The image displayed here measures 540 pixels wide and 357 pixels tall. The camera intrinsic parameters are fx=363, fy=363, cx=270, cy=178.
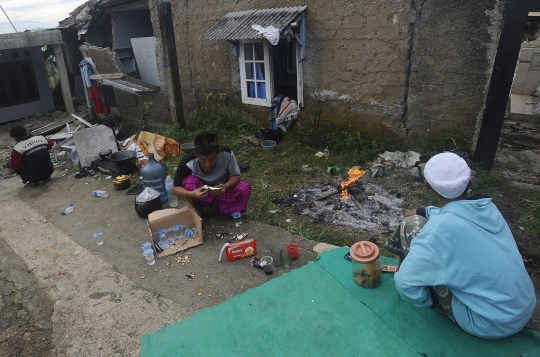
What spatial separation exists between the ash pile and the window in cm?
1188

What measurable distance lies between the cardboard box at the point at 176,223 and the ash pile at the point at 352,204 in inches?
59.5

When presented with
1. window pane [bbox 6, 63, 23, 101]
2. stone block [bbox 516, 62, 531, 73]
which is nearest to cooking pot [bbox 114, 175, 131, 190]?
window pane [bbox 6, 63, 23, 101]

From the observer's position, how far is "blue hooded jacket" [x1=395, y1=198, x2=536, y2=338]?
7.33ft

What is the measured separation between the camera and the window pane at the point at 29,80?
12.8 m

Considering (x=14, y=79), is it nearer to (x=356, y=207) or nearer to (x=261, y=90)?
(x=261, y=90)

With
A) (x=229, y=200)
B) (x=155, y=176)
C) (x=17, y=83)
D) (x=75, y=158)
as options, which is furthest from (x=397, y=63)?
(x=17, y=83)

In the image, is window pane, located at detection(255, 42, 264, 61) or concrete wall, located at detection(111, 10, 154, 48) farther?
concrete wall, located at detection(111, 10, 154, 48)

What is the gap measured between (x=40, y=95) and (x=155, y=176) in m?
10.4

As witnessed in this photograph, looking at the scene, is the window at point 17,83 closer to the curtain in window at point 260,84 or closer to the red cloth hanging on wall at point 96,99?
the red cloth hanging on wall at point 96,99

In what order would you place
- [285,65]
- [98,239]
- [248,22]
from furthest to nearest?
1. [285,65]
2. [248,22]
3. [98,239]

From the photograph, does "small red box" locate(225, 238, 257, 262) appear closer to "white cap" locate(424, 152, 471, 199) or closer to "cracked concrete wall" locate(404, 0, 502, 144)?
"white cap" locate(424, 152, 471, 199)

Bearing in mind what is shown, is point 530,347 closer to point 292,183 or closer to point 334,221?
point 334,221

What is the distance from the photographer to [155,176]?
18.7 feet

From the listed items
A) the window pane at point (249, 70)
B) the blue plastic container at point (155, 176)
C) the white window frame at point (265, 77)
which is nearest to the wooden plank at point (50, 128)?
the white window frame at point (265, 77)
